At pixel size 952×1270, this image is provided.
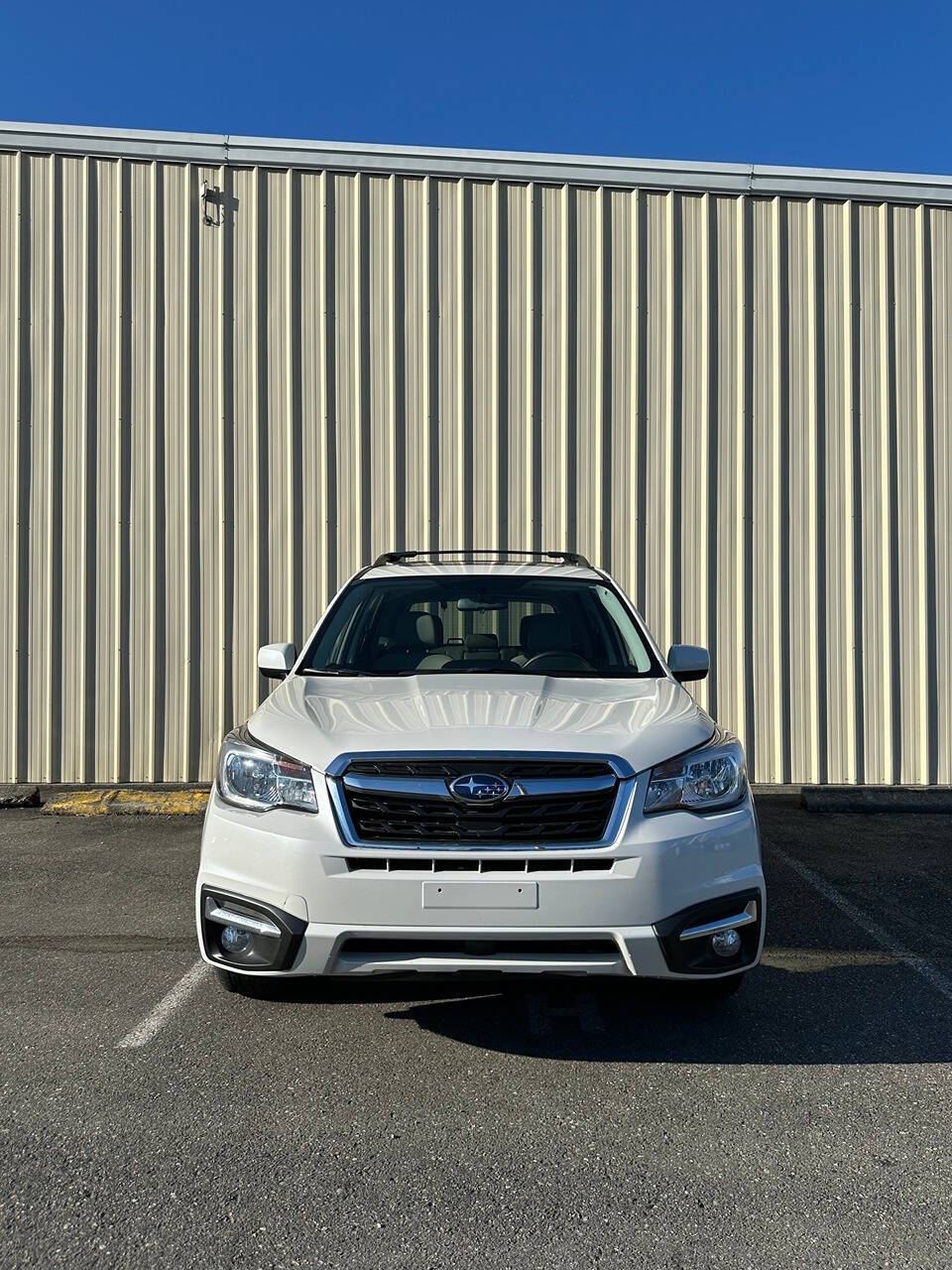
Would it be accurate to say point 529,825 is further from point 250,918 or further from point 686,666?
point 686,666

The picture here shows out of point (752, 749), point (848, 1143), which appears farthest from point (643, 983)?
point (752, 749)

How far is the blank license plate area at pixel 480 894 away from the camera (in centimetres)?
287

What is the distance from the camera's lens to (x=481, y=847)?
9.68ft

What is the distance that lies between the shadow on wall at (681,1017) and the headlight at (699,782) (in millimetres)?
589

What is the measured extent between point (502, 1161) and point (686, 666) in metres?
2.25

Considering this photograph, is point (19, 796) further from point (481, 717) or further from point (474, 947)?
point (474, 947)

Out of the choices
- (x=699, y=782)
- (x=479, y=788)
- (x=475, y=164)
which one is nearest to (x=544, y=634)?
(x=699, y=782)

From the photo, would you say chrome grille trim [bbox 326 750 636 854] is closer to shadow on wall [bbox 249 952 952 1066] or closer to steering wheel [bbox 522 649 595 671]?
shadow on wall [bbox 249 952 952 1066]

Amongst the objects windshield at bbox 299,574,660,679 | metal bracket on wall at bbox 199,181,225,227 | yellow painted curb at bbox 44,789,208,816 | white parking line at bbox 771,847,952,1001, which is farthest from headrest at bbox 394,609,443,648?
metal bracket on wall at bbox 199,181,225,227

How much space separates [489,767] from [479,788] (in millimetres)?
82

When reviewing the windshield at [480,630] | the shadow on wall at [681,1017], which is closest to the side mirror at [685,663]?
the windshield at [480,630]

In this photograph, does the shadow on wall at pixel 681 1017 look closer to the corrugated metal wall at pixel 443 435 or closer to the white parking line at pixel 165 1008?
the white parking line at pixel 165 1008

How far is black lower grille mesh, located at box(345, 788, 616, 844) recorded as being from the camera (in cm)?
298

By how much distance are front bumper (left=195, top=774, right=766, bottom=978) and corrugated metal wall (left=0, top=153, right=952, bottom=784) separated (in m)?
5.21
